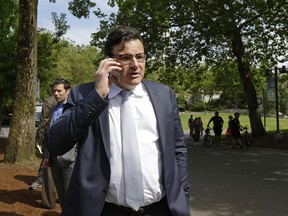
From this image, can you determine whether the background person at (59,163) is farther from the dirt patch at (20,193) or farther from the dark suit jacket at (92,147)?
the dark suit jacket at (92,147)

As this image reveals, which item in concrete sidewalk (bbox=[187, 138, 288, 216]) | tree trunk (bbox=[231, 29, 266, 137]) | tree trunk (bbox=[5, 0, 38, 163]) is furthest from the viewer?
tree trunk (bbox=[231, 29, 266, 137])

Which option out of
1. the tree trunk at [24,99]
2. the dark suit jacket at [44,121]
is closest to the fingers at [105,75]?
the dark suit jacket at [44,121]

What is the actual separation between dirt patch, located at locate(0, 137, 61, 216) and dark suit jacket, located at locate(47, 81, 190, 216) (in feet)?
13.0

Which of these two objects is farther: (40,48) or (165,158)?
(40,48)

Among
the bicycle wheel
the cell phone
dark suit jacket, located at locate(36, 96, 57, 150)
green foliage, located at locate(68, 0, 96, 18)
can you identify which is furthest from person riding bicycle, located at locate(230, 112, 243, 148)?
the cell phone

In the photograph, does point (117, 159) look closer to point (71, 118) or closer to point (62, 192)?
point (71, 118)

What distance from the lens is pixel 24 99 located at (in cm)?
1033

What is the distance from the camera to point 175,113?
8.46 feet

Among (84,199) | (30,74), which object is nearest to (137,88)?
(84,199)

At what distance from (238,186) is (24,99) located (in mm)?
5441

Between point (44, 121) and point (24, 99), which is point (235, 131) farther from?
point (44, 121)

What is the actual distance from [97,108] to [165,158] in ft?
1.64

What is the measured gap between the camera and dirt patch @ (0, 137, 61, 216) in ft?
20.0

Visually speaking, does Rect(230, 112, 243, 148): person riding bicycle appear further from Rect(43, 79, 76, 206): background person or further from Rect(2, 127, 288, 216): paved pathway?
Rect(43, 79, 76, 206): background person
